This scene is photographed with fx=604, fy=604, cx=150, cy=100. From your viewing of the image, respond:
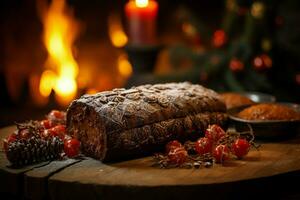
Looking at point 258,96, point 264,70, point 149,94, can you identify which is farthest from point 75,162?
point 264,70

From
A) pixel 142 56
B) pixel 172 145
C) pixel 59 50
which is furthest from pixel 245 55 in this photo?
pixel 172 145

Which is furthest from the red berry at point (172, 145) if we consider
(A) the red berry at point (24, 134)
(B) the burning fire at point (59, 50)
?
(B) the burning fire at point (59, 50)

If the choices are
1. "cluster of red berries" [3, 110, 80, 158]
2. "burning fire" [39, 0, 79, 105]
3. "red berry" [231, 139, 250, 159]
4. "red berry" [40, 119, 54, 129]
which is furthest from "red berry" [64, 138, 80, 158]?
"burning fire" [39, 0, 79, 105]

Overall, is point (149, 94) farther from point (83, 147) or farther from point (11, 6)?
point (11, 6)

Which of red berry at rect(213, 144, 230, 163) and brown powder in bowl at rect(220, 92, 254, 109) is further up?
brown powder in bowl at rect(220, 92, 254, 109)

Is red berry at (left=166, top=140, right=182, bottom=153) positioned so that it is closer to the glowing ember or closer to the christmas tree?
the christmas tree

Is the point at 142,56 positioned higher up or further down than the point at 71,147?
higher up

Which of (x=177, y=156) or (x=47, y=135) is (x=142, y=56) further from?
(x=177, y=156)
